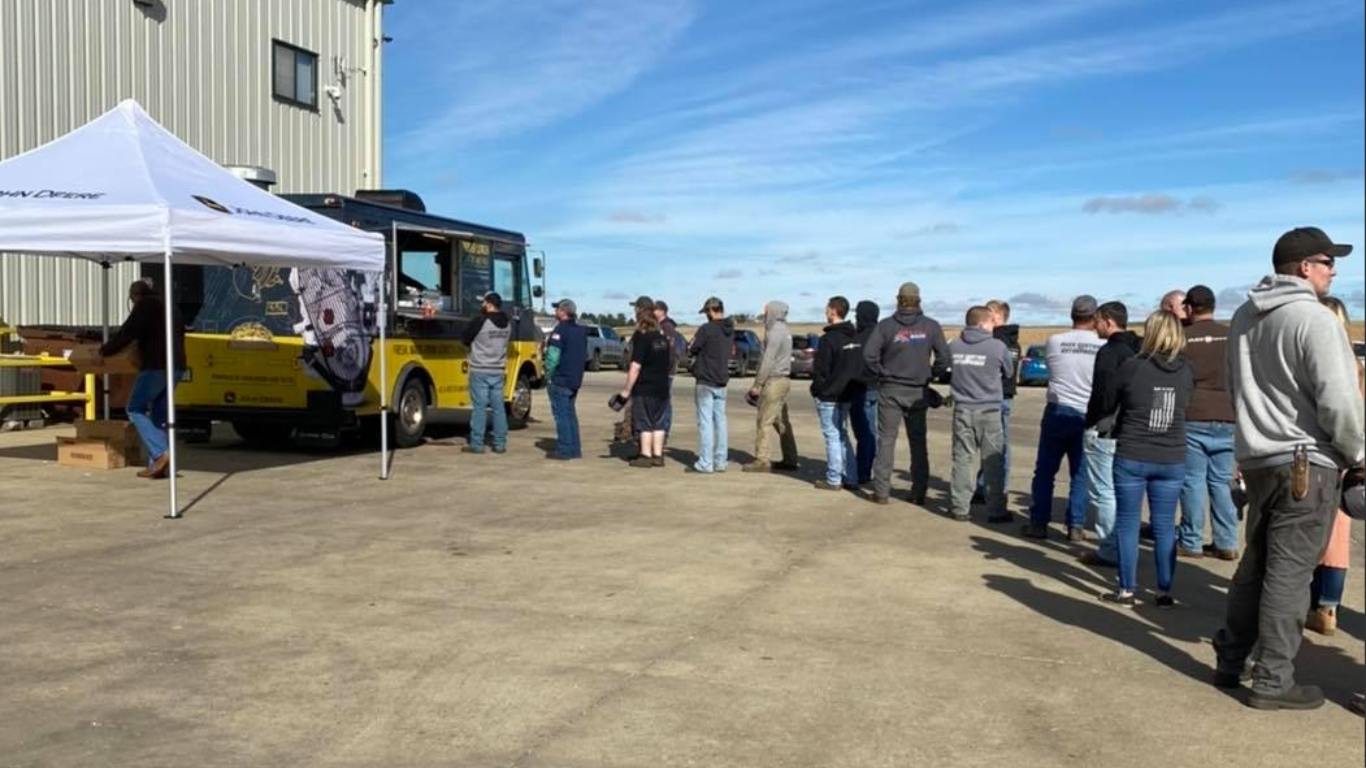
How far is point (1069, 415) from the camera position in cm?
827

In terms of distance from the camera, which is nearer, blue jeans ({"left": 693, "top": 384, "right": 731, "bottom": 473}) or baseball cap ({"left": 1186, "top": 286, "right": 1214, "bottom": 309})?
baseball cap ({"left": 1186, "top": 286, "right": 1214, "bottom": 309})

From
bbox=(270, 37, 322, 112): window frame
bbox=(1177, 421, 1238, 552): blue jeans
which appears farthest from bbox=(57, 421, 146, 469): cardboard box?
bbox=(270, 37, 322, 112): window frame

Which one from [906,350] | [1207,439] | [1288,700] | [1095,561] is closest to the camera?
[1288,700]

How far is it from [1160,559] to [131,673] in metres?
5.25

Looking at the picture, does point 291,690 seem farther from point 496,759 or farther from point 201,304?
point 201,304

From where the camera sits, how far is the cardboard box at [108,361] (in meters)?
10.4

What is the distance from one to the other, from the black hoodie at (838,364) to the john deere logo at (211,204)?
537 cm

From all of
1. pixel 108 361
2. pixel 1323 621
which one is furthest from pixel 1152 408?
pixel 108 361

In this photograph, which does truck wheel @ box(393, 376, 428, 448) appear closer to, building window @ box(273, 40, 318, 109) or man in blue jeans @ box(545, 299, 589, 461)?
man in blue jeans @ box(545, 299, 589, 461)

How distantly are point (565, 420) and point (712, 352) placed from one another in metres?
1.98

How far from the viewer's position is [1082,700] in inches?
188

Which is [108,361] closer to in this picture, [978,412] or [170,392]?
[170,392]

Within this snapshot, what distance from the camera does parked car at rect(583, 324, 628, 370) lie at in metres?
35.8

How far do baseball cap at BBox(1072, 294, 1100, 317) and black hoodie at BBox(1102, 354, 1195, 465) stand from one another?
1.88 m
